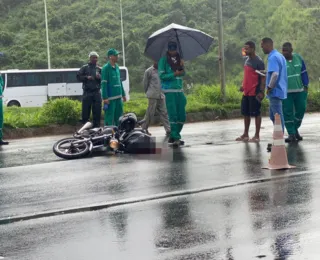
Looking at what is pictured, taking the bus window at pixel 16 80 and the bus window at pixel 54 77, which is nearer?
the bus window at pixel 16 80

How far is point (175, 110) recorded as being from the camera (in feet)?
46.9

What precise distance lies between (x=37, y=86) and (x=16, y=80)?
62.2 inches

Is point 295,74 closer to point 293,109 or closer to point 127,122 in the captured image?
point 293,109

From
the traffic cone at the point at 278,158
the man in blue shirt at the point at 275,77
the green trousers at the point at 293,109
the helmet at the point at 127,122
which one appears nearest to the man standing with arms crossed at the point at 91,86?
the helmet at the point at 127,122

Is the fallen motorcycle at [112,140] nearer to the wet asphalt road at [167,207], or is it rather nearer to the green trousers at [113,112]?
the wet asphalt road at [167,207]

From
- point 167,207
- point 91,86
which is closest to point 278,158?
point 167,207

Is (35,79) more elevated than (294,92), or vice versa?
(35,79)

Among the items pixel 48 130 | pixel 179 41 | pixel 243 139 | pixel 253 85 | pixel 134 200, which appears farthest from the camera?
pixel 48 130

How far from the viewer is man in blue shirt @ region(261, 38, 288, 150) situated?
12.7 m

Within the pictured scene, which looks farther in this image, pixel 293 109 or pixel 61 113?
pixel 61 113

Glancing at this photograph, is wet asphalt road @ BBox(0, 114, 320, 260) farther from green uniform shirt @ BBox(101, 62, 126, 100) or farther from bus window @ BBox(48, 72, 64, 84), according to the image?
bus window @ BBox(48, 72, 64, 84)

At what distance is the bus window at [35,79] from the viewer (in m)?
51.4

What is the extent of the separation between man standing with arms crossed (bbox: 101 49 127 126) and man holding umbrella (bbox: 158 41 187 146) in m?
1.33

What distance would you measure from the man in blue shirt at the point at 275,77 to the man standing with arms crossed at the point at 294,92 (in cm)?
144
